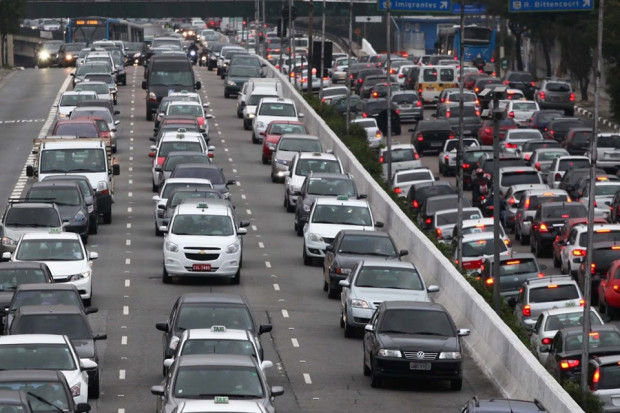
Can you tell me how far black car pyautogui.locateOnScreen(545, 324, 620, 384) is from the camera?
27.1 m

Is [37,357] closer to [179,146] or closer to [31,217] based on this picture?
[31,217]

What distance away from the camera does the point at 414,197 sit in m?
51.4

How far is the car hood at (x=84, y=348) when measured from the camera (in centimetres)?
2602

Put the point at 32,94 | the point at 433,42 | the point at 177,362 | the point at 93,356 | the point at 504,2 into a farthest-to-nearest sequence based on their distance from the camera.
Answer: the point at 433,42, the point at 504,2, the point at 32,94, the point at 93,356, the point at 177,362

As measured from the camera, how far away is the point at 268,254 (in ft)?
137

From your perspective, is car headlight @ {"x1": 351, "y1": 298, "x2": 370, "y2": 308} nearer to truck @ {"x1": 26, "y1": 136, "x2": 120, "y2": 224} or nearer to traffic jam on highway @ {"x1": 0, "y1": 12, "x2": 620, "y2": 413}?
traffic jam on highway @ {"x1": 0, "y1": 12, "x2": 620, "y2": 413}

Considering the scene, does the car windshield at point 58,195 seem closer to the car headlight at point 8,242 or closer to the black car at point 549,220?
the car headlight at point 8,242

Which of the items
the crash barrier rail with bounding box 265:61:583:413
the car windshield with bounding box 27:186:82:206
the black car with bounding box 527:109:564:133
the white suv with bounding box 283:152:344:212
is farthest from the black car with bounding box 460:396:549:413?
the black car with bounding box 527:109:564:133

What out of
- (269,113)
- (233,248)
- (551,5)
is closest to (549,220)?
(551,5)

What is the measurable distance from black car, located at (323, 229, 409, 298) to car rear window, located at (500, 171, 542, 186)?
675 inches

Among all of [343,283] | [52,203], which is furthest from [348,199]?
[343,283]

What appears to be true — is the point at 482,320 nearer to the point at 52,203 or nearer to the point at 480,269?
the point at 480,269

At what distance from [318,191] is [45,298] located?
16.3 metres

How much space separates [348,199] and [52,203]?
6890 millimetres
